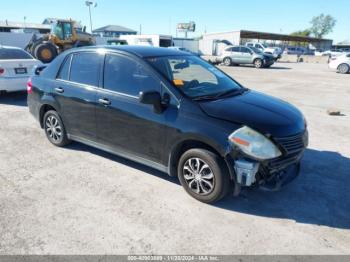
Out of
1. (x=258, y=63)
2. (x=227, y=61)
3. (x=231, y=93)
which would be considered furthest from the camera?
(x=227, y=61)

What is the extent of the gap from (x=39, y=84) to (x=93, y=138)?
1.63 m

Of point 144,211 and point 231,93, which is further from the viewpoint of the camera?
point 231,93

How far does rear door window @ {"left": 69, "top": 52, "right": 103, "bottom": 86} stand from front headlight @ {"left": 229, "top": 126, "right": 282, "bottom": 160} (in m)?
2.29

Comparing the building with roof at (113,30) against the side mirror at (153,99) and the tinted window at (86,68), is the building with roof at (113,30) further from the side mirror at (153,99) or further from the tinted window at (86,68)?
the side mirror at (153,99)

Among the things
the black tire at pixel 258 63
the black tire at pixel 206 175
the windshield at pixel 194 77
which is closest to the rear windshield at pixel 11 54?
the windshield at pixel 194 77

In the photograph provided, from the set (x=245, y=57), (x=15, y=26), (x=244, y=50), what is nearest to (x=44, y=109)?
(x=245, y=57)

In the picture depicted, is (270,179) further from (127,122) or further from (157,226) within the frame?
(127,122)

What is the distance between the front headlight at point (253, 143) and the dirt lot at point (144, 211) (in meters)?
0.75

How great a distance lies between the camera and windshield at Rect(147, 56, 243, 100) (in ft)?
12.8

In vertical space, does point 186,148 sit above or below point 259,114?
below

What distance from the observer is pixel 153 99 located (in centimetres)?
360

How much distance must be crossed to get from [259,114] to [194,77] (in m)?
1.14

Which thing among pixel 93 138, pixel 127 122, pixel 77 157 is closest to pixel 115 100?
pixel 127 122

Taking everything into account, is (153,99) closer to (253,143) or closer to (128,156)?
(128,156)
